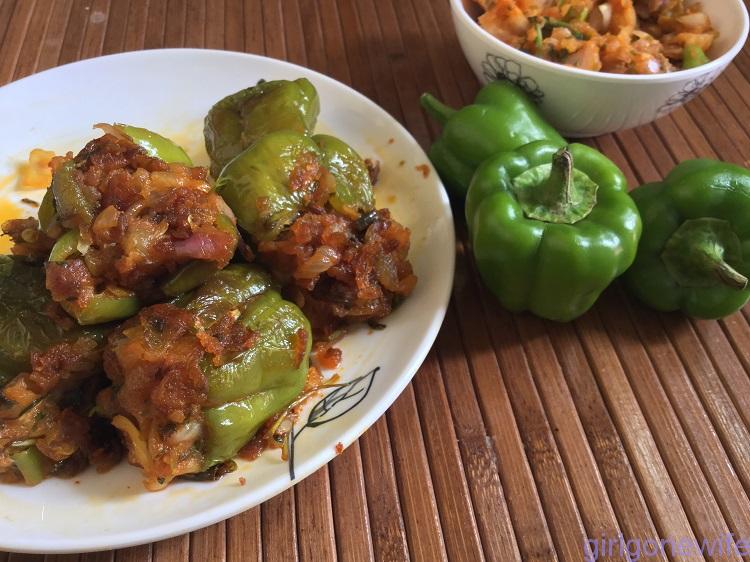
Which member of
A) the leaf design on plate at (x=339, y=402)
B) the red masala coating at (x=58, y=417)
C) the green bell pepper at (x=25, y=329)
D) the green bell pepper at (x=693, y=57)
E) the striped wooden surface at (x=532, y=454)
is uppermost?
the green bell pepper at (x=693, y=57)

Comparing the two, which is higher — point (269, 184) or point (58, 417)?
point (269, 184)

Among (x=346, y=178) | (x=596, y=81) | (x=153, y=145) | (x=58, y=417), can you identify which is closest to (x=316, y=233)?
(x=346, y=178)

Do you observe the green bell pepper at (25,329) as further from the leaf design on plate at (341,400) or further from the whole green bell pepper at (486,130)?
the whole green bell pepper at (486,130)

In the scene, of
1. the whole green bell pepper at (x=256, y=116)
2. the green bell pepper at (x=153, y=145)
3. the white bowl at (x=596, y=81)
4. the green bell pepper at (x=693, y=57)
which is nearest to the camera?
the green bell pepper at (x=153, y=145)

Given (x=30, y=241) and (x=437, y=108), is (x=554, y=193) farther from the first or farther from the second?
(x=30, y=241)

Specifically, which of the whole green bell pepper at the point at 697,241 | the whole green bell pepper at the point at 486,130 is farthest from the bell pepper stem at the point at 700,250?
the whole green bell pepper at the point at 486,130

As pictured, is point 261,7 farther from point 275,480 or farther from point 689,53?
point 275,480

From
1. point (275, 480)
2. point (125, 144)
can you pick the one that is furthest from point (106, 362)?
point (125, 144)
